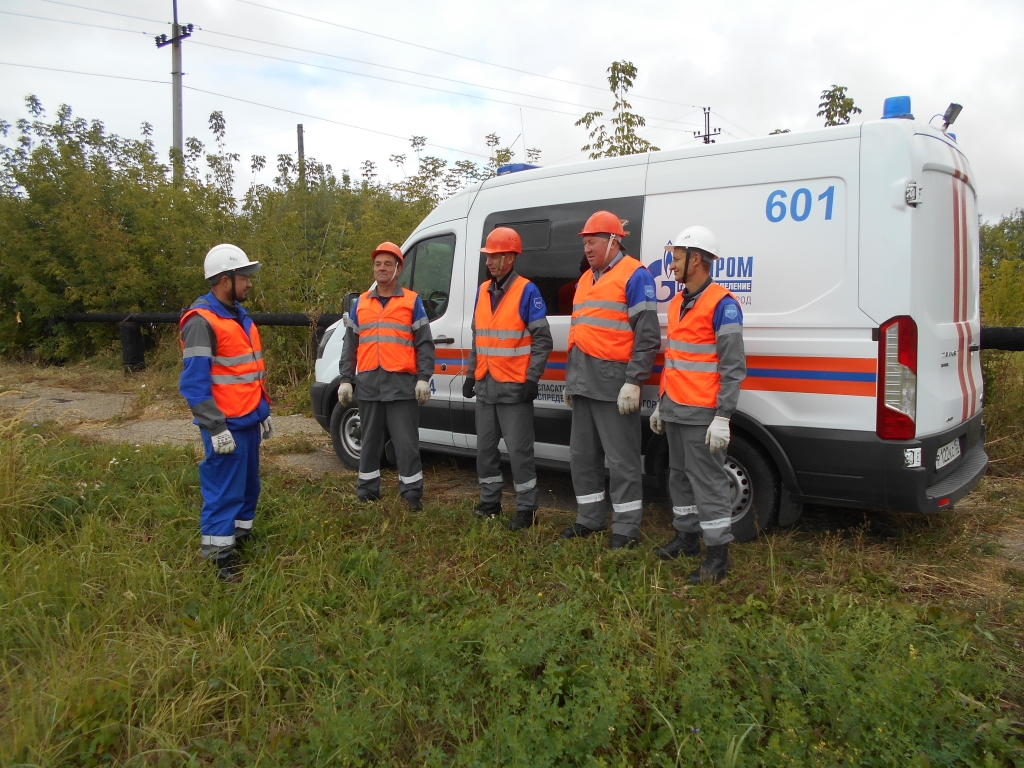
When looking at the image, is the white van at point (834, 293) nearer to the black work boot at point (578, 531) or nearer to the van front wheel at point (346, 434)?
the black work boot at point (578, 531)

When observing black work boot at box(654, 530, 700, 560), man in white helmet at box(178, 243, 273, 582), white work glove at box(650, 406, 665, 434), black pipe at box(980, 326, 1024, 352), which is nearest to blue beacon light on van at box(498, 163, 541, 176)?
man in white helmet at box(178, 243, 273, 582)

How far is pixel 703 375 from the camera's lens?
3.74 metres

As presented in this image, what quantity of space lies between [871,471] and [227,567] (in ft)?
11.3

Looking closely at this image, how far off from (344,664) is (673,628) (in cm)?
135

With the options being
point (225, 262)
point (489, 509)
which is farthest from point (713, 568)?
point (225, 262)

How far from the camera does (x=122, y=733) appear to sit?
2553 millimetres

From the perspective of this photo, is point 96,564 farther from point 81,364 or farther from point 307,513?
point 81,364

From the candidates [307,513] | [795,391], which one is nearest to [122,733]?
[307,513]

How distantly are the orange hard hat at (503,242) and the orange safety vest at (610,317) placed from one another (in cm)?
66

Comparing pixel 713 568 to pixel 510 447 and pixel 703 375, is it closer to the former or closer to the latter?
pixel 703 375

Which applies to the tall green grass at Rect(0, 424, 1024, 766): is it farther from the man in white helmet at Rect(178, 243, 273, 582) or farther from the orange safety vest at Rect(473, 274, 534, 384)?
the orange safety vest at Rect(473, 274, 534, 384)

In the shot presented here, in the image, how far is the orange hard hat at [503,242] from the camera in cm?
457

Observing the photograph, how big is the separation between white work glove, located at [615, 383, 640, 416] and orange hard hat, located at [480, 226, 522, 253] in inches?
47.7

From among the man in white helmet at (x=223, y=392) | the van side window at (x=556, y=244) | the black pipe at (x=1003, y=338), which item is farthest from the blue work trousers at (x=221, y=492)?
the black pipe at (x=1003, y=338)
